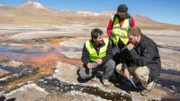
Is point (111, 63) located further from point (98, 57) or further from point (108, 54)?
point (98, 57)

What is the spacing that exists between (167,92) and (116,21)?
2.15 meters

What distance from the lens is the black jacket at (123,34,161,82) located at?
473 cm

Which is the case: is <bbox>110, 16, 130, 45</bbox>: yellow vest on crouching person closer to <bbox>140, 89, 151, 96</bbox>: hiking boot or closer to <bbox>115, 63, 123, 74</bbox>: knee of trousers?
<bbox>115, 63, 123, 74</bbox>: knee of trousers

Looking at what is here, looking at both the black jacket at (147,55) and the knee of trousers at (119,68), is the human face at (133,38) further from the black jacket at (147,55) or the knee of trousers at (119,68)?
the knee of trousers at (119,68)

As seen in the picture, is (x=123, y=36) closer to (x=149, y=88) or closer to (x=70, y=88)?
(x=149, y=88)

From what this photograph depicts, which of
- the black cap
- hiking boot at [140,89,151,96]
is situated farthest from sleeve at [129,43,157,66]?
the black cap

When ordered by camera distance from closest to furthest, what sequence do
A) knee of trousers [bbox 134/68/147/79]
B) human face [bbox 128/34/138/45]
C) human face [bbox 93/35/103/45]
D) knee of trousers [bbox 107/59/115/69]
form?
1. human face [bbox 128/34/138/45]
2. knee of trousers [bbox 134/68/147/79]
3. human face [bbox 93/35/103/45]
4. knee of trousers [bbox 107/59/115/69]

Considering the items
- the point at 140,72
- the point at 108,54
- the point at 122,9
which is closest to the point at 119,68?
the point at 108,54

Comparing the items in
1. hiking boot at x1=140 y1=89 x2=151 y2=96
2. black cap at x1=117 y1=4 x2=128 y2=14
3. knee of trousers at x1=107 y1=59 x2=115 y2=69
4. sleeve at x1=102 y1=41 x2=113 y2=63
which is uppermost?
black cap at x1=117 y1=4 x2=128 y2=14

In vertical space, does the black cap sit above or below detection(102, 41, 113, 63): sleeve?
above

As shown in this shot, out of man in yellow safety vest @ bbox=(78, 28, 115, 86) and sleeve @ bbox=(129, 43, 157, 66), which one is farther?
man in yellow safety vest @ bbox=(78, 28, 115, 86)

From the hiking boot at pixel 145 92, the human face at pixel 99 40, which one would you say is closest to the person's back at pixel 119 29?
the human face at pixel 99 40

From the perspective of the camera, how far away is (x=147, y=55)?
472 centimetres

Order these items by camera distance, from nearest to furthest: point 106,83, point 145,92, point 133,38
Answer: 1. point 133,38
2. point 145,92
3. point 106,83
